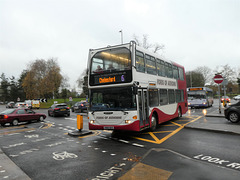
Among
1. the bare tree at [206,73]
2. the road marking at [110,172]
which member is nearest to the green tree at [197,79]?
the bare tree at [206,73]

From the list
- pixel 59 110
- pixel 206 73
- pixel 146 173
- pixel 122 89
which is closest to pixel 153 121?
pixel 122 89

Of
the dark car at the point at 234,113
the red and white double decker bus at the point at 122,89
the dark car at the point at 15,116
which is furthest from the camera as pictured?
the dark car at the point at 15,116

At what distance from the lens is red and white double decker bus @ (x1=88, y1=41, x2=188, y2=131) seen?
828cm

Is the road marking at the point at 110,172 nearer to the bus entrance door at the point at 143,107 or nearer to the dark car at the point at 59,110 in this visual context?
the bus entrance door at the point at 143,107

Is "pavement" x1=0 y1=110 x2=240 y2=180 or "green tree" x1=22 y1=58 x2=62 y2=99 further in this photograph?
"green tree" x1=22 y1=58 x2=62 y2=99

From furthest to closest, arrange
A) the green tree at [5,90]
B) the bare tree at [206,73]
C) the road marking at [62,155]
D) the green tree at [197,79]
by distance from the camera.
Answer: the green tree at [5,90], the green tree at [197,79], the bare tree at [206,73], the road marking at [62,155]

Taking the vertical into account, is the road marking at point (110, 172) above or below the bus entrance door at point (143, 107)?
below

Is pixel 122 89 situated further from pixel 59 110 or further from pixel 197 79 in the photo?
pixel 197 79

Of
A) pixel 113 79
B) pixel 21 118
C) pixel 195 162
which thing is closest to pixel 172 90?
pixel 113 79

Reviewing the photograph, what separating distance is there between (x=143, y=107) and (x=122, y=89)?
1526 mm

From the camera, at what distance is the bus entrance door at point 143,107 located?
8.76 metres

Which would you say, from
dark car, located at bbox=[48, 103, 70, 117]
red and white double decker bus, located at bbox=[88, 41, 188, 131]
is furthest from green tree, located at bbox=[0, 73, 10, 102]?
red and white double decker bus, located at bbox=[88, 41, 188, 131]

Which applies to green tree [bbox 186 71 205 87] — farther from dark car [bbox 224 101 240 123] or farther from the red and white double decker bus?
the red and white double decker bus

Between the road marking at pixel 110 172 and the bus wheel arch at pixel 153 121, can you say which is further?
the bus wheel arch at pixel 153 121
